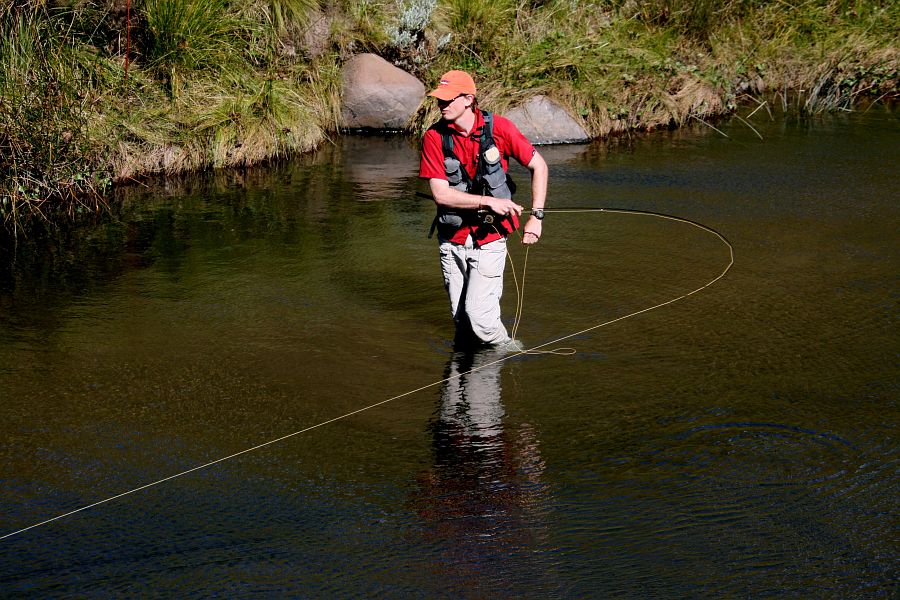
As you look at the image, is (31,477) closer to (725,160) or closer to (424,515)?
(424,515)

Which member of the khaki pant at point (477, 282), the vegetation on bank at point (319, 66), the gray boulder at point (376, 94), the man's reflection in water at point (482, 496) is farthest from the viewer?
the gray boulder at point (376, 94)

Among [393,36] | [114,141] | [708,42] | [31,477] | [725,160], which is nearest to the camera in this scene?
[31,477]

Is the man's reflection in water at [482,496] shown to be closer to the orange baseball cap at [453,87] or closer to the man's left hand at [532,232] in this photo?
the man's left hand at [532,232]

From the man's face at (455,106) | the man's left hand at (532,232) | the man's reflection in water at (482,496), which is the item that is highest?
the man's face at (455,106)

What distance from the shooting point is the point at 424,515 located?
13.6 ft

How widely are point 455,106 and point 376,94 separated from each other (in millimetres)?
8421

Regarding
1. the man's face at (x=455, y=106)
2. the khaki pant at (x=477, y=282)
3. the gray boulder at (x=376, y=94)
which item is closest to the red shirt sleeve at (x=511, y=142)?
the man's face at (x=455, y=106)

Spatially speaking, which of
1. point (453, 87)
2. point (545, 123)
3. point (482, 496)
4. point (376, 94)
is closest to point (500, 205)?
point (453, 87)

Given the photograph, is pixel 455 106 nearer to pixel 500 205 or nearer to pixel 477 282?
pixel 500 205

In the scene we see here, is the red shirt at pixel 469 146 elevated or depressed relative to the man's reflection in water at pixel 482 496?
elevated

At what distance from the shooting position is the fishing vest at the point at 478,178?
212 inches

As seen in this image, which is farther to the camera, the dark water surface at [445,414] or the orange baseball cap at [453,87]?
the orange baseball cap at [453,87]

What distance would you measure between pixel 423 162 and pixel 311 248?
315 centimetres

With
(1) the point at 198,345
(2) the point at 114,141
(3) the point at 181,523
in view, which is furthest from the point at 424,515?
(2) the point at 114,141
